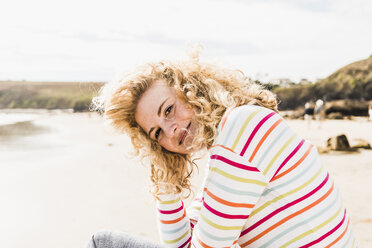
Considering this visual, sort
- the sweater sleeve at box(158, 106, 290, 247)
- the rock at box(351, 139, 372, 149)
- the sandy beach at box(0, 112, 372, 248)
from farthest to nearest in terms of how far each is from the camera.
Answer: the rock at box(351, 139, 372, 149), the sandy beach at box(0, 112, 372, 248), the sweater sleeve at box(158, 106, 290, 247)

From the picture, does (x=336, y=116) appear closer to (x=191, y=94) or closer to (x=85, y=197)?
(x=85, y=197)

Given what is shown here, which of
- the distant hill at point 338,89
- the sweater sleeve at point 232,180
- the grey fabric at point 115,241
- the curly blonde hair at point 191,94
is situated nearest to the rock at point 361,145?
the curly blonde hair at point 191,94

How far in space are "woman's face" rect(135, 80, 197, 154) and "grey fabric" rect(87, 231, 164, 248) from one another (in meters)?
0.55

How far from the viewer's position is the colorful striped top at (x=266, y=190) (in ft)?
4.64

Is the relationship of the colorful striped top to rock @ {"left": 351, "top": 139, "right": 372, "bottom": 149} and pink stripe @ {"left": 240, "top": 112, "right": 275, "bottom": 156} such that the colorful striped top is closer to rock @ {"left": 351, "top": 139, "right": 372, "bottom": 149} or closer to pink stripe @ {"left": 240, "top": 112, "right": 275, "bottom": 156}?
pink stripe @ {"left": 240, "top": 112, "right": 275, "bottom": 156}

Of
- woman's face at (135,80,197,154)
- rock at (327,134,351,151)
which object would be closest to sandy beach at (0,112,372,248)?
woman's face at (135,80,197,154)

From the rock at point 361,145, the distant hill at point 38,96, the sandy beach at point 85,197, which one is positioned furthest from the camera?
the distant hill at point 38,96

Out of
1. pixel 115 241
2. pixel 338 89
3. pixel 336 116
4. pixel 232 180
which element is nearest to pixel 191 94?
pixel 232 180

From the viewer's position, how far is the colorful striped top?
141 centimetres

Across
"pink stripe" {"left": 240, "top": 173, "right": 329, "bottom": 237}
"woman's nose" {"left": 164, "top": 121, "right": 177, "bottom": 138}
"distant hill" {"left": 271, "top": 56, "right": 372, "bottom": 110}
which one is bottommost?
"distant hill" {"left": 271, "top": 56, "right": 372, "bottom": 110}

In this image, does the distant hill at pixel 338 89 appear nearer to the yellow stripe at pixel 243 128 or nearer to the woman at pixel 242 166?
the woman at pixel 242 166

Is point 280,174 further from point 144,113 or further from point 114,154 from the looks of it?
point 114,154

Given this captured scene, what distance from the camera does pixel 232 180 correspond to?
1402mm

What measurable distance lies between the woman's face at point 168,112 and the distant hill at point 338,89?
33.6 m
